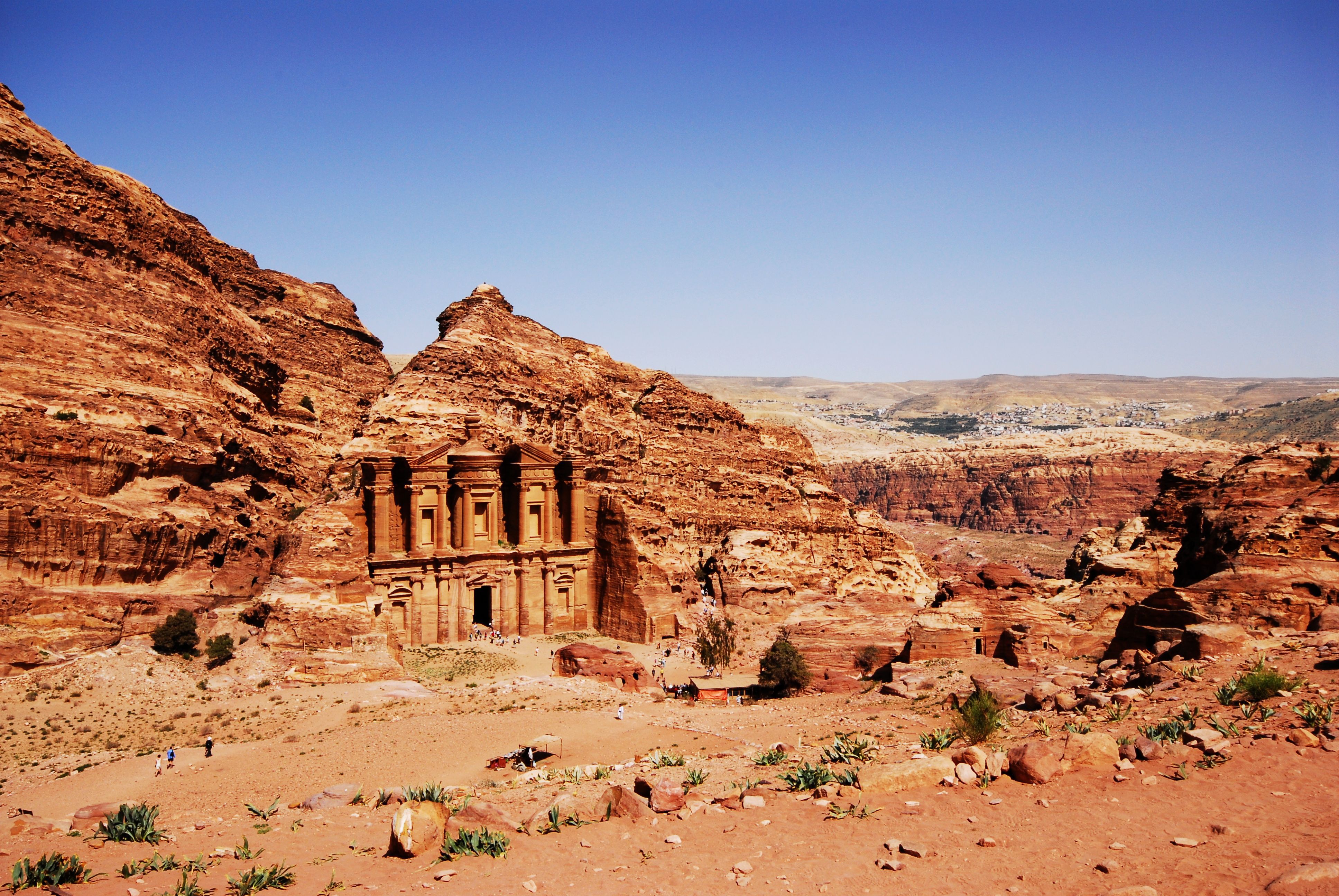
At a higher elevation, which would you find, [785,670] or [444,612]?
[444,612]

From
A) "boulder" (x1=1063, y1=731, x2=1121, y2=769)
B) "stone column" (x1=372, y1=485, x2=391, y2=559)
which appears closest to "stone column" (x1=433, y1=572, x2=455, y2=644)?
"stone column" (x1=372, y1=485, x2=391, y2=559)

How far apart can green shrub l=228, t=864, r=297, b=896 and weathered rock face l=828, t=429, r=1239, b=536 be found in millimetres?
109531

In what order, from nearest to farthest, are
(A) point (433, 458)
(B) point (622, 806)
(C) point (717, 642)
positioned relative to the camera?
(B) point (622, 806) → (C) point (717, 642) → (A) point (433, 458)

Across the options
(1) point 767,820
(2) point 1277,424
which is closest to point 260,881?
(1) point 767,820

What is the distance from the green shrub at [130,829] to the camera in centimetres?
1428

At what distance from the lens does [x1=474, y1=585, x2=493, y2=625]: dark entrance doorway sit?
41.2 meters

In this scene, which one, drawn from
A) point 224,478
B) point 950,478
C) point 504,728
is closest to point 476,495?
point 224,478

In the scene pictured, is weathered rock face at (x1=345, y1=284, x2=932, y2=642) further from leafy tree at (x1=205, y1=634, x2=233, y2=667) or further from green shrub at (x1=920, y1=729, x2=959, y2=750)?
green shrub at (x1=920, y1=729, x2=959, y2=750)

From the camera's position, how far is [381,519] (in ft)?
121

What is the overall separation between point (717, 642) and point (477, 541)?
432 inches

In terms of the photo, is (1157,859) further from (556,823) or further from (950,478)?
(950,478)

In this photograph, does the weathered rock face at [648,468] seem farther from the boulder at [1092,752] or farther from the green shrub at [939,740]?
the boulder at [1092,752]

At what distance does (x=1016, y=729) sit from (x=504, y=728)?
1405 centimetres

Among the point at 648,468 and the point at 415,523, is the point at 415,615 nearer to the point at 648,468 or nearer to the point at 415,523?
the point at 415,523
